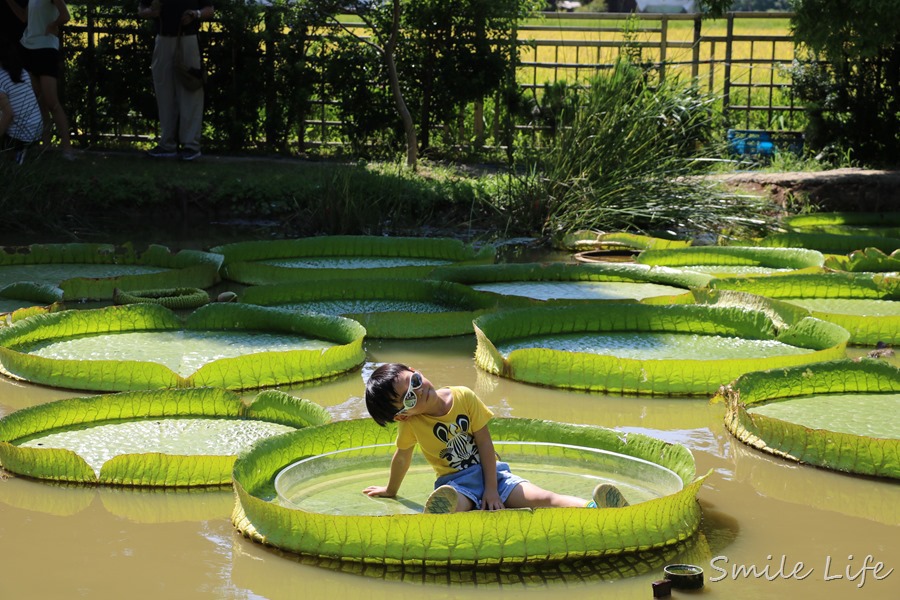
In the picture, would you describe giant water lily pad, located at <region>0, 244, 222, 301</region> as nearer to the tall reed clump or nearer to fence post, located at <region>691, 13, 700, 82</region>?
the tall reed clump

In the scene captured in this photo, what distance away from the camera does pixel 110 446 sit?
414cm

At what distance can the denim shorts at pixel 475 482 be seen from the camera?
3.43m

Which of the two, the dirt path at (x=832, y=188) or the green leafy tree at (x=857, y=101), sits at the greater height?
the green leafy tree at (x=857, y=101)

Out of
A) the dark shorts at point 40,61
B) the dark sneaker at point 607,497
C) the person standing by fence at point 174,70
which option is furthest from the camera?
the person standing by fence at point 174,70

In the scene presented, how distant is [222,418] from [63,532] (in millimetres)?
995

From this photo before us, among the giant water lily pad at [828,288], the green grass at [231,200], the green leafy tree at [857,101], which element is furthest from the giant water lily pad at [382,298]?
the green leafy tree at [857,101]

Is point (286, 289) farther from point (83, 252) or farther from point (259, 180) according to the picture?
point (259, 180)

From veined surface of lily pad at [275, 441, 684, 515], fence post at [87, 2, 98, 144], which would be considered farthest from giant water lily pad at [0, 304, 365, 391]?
fence post at [87, 2, 98, 144]

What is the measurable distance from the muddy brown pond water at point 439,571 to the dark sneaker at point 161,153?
24.5 ft

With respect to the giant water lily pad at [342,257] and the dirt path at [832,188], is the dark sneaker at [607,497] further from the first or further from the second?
the dirt path at [832,188]

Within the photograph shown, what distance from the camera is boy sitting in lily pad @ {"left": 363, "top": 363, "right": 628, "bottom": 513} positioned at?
338 centimetres

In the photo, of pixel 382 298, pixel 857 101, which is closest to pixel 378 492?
pixel 382 298

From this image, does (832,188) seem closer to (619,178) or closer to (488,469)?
(619,178)

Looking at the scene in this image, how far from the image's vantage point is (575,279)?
7.52 metres
